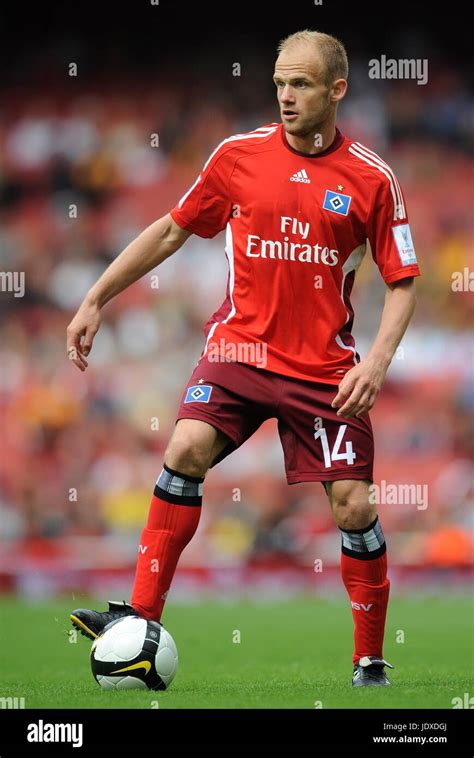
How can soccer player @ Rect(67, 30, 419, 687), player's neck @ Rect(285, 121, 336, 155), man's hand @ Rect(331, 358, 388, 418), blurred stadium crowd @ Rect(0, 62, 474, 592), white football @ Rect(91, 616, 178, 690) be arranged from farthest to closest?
blurred stadium crowd @ Rect(0, 62, 474, 592)
player's neck @ Rect(285, 121, 336, 155)
soccer player @ Rect(67, 30, 419, 687)
man's hand @ Rect(331, 358, 388, 418)
white football @ Rect(91, 616, 178, 690)

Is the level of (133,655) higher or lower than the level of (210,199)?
lower

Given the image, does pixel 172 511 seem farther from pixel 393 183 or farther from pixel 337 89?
pixel 337 89

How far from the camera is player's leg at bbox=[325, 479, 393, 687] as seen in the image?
17.1 feet

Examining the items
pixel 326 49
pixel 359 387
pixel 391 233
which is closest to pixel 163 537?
pixel 359 387

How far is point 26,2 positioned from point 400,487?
900cm

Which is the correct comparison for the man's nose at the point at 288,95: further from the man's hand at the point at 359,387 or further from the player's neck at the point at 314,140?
the man's hand at the point at 359,387

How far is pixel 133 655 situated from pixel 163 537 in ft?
1.67

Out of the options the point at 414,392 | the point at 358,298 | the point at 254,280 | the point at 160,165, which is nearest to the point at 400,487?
the point at 414,392

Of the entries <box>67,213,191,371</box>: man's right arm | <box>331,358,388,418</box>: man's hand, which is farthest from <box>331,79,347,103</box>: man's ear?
<box>331,358,388,418</box>: man's hand

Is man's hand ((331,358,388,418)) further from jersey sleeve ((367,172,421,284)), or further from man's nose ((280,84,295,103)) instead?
man's nose ((280,84,295,103))

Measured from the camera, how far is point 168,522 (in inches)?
201

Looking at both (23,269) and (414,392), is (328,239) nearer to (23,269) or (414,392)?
(414,392)

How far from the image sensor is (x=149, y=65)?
18547mm

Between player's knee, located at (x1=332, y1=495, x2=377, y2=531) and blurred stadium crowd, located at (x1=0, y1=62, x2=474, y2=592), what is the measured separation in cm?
871
